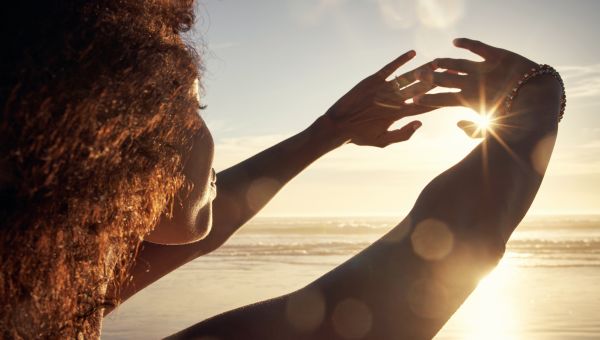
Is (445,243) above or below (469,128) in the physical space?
below

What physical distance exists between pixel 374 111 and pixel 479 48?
967mm

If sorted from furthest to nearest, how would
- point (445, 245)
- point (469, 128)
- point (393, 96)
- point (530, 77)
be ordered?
point (393, 96)
point (469, 128)
point (530, 77)
point (445, 245)

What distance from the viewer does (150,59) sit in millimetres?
1039

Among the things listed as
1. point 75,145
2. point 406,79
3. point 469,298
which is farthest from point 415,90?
point 469,298

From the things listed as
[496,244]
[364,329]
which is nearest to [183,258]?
[364,329]

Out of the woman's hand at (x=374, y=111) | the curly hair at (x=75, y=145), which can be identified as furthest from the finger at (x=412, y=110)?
the curly hair at (x=75, y=145)

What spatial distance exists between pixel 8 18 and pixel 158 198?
0.41 m

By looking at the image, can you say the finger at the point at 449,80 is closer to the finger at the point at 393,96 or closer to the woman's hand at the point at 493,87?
the woman's hand at the point at 493,87

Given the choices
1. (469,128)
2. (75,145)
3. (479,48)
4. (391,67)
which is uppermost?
(391,67)

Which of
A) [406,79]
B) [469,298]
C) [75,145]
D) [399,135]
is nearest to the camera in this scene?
[75,145]

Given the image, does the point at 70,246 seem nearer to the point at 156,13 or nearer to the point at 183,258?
the point at 156,13

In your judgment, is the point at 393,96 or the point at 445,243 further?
the point at 393,96

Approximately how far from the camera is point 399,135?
7.84 ft

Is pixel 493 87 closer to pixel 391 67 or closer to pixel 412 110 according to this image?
pixel 412 110
